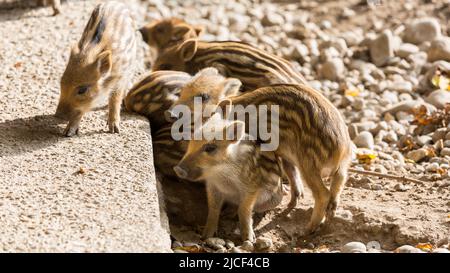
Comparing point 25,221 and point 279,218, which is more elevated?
point 25,221

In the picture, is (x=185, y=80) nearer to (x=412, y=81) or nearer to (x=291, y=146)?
(x=291, y=146)

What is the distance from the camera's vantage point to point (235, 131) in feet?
17.9

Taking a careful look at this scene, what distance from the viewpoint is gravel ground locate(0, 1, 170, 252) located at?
14.8ft

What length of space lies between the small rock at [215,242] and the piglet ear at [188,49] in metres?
2.01

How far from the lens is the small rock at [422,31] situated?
8570 millimetres

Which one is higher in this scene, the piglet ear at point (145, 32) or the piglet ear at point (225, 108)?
the piglet ear at point (225, 108)

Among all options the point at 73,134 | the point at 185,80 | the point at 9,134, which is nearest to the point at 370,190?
the point at 185,80

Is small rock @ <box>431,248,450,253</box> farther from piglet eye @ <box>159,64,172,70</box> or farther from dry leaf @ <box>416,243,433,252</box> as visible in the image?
Result: piglet eye @ <box>159,64,172,70</box>

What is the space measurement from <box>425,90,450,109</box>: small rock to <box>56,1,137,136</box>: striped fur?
101 inches

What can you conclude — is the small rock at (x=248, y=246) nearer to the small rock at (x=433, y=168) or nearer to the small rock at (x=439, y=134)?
the small rock at (x=433, y=168)

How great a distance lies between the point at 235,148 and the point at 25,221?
150 centimetres

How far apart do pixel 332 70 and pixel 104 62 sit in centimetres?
284

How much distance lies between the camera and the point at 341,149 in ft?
17.5

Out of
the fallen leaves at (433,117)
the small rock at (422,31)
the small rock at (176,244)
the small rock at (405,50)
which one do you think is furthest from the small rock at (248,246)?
the small rock at (422,31)
